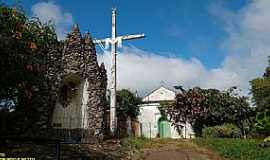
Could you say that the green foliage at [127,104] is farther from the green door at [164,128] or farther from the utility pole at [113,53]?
the utility pole at [113,53]

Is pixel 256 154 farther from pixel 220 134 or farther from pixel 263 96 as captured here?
pixel 263 96

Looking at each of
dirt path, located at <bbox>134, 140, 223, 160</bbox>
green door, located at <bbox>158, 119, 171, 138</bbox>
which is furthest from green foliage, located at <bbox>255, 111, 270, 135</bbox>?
green door, located at <bbox>158, 119, 171, 138</bbox>

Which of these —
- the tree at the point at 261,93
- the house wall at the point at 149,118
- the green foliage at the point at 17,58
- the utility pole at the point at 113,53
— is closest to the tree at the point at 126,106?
the house wall at the point at 149,118

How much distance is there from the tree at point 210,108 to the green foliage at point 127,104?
4.25 meters

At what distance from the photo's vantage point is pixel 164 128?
33188 mm

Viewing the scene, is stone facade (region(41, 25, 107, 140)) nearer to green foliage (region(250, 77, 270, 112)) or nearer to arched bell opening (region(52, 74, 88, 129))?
arched bell opening (region(52, 74, 88, 129))

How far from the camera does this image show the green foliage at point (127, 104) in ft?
104

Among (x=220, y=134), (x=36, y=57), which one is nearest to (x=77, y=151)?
(x=36, y=57)

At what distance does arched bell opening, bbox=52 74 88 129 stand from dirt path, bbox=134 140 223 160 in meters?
4.71

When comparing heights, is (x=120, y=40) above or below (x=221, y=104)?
above

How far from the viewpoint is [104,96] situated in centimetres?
2433

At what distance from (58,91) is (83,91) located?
1.75 meters

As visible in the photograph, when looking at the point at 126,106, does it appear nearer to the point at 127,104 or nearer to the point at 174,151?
the point at 127,104

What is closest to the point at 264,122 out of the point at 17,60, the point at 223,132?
the point at 223,132
